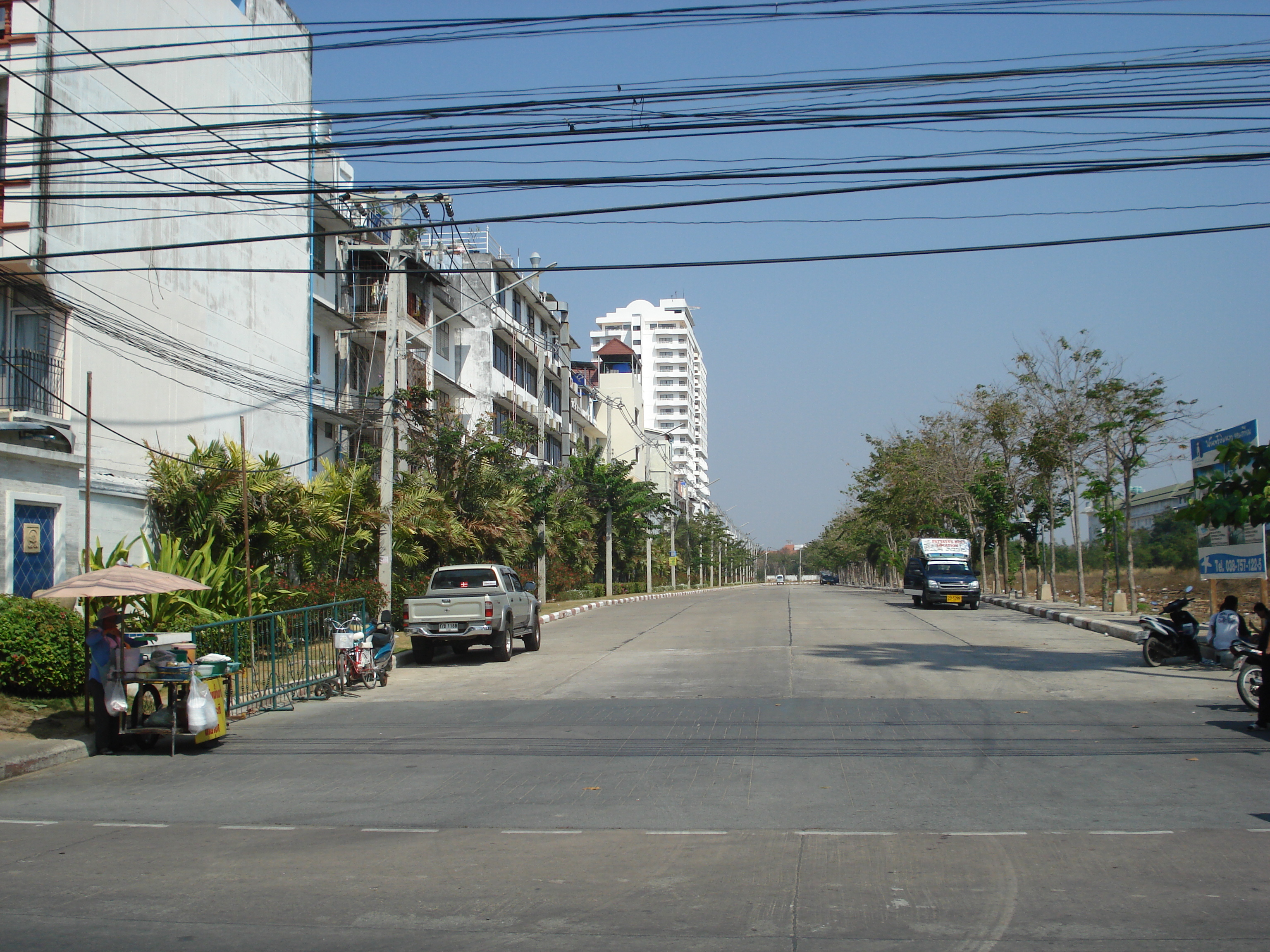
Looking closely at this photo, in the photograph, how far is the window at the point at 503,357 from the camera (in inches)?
1929

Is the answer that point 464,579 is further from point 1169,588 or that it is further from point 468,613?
point 1169,588

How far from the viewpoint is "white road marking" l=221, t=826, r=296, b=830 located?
8.38 m

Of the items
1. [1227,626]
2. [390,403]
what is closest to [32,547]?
[390,403]

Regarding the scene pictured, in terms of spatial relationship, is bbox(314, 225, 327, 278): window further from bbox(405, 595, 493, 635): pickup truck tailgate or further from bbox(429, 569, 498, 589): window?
bbox(405, 595, 493, 635): pickup truck tailgate

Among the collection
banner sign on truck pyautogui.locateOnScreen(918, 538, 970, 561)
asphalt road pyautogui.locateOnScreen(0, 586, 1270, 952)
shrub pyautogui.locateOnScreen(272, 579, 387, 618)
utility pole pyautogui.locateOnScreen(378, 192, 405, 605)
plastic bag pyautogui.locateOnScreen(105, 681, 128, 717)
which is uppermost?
utility pole pyautogui.locateOnScreen(378, 192, 405, 605)

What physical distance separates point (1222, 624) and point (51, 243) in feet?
73.2

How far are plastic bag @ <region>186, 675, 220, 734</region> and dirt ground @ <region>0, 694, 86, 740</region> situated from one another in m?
1.83

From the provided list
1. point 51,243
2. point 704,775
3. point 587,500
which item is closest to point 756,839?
point 704,775

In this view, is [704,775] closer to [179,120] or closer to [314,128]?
[179,120]

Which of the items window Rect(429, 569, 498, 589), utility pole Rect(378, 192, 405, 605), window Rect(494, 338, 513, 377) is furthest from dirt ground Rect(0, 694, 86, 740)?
window Rect(494, 338, 513, 377)

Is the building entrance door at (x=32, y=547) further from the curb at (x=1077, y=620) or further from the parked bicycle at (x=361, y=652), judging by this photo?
the curb at (x=1077, y=620)

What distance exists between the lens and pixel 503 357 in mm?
50531

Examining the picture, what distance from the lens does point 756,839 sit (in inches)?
303

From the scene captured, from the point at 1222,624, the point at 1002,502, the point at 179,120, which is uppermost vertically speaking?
the point at 179,120
